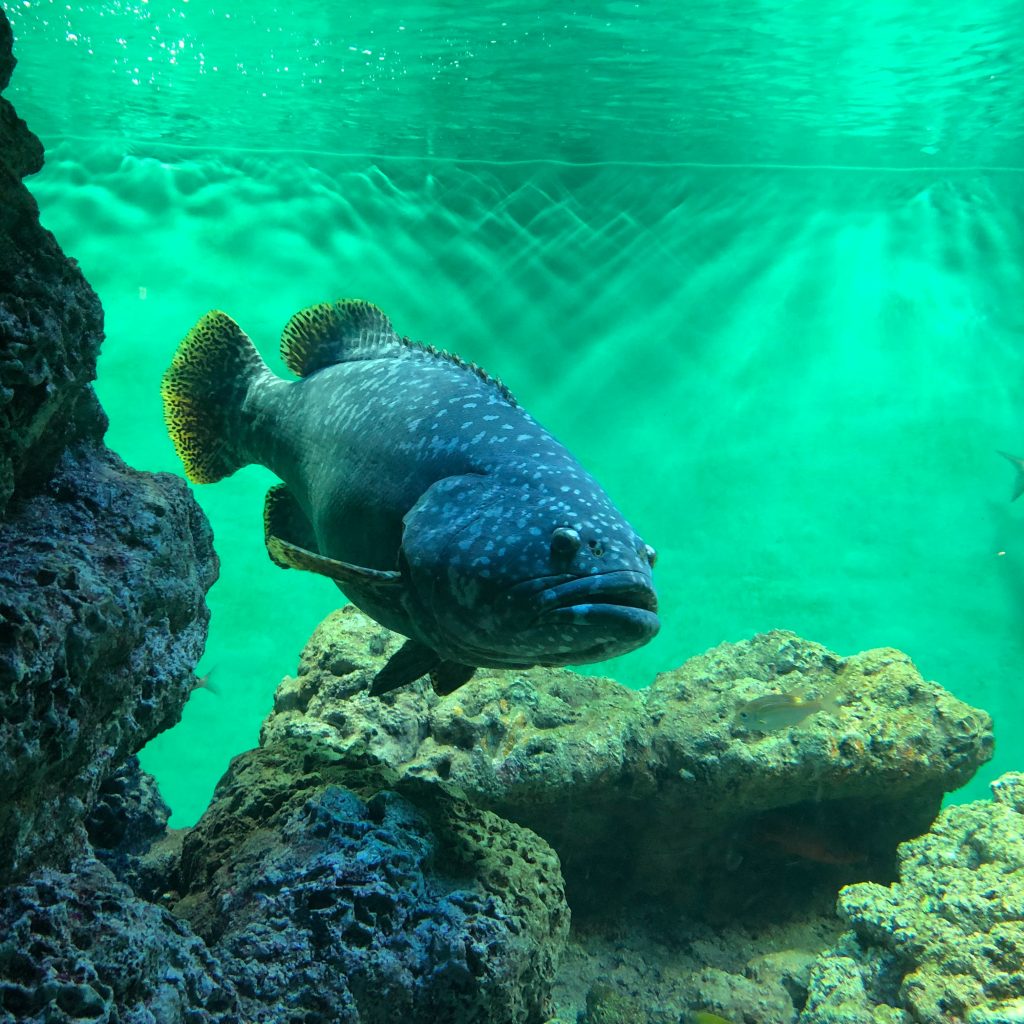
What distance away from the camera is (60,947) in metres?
1.67

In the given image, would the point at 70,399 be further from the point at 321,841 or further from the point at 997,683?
the point at 997,683

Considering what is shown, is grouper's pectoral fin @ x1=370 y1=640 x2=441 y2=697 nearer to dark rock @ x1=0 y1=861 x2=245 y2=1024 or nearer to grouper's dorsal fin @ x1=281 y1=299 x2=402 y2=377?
dark rock @ x1=0 y1=861 x2=245 y2=1024

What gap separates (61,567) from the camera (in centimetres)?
204

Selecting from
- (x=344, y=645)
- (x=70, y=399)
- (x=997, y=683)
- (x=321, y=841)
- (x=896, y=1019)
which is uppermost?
(x=997, y=683)

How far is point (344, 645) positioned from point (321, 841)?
2.21m

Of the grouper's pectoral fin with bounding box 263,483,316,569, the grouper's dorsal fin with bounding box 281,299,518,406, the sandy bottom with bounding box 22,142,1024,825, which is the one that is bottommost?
the grouper's pectoral fin with bounding box 263,483,316,569

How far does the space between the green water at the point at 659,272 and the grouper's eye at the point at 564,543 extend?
8185 mm

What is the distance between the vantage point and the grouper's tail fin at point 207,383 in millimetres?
3889

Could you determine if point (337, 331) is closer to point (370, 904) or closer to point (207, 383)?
point (207, 383)

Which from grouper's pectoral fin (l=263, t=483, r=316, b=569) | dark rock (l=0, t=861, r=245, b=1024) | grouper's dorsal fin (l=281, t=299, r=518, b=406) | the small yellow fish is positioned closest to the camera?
dark rock (l=0, t=861, r=245, b=1024)

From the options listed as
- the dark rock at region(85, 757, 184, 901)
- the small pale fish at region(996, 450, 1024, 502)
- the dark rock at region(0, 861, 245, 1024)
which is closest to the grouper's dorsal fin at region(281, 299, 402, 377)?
the dark rock at region(85, 757, 184, 901)

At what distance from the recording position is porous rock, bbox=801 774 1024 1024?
321cm

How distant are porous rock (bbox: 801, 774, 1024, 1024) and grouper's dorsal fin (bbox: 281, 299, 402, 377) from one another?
13.3ft

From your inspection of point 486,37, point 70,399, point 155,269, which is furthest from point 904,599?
point 155,269
